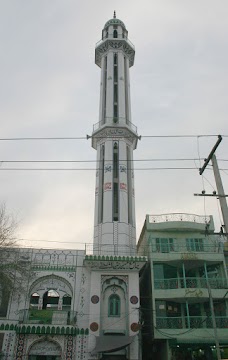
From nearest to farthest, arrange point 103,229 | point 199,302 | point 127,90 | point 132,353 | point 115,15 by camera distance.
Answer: point 132,353, point 199,302, point 103,229, point 127,90, point 115,15

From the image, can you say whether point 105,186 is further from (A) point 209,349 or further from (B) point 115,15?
(B) point 115,15

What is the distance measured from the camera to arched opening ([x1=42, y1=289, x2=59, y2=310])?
1068 inches

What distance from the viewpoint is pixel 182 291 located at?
88.7ft

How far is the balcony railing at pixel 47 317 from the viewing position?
25594 millimetres

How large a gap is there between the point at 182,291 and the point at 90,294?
23.3 ft

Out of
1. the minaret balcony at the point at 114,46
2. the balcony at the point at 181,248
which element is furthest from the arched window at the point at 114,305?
the minaret balcony at the point at 114,46

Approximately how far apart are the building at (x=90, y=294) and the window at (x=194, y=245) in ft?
15.5

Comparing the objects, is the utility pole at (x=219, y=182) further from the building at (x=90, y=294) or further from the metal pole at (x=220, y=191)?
the building at (x=90, y=294)

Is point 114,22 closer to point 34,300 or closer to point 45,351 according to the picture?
point 34,300

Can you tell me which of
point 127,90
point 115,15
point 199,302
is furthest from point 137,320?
point 115,15

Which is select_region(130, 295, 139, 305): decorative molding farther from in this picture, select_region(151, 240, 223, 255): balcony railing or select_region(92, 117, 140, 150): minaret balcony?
select_region(92, 117, 140, 150): minaret balcony

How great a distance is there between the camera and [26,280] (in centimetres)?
2722

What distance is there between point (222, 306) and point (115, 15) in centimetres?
3842

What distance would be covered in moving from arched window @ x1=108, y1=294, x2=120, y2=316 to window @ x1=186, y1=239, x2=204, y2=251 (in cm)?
755
